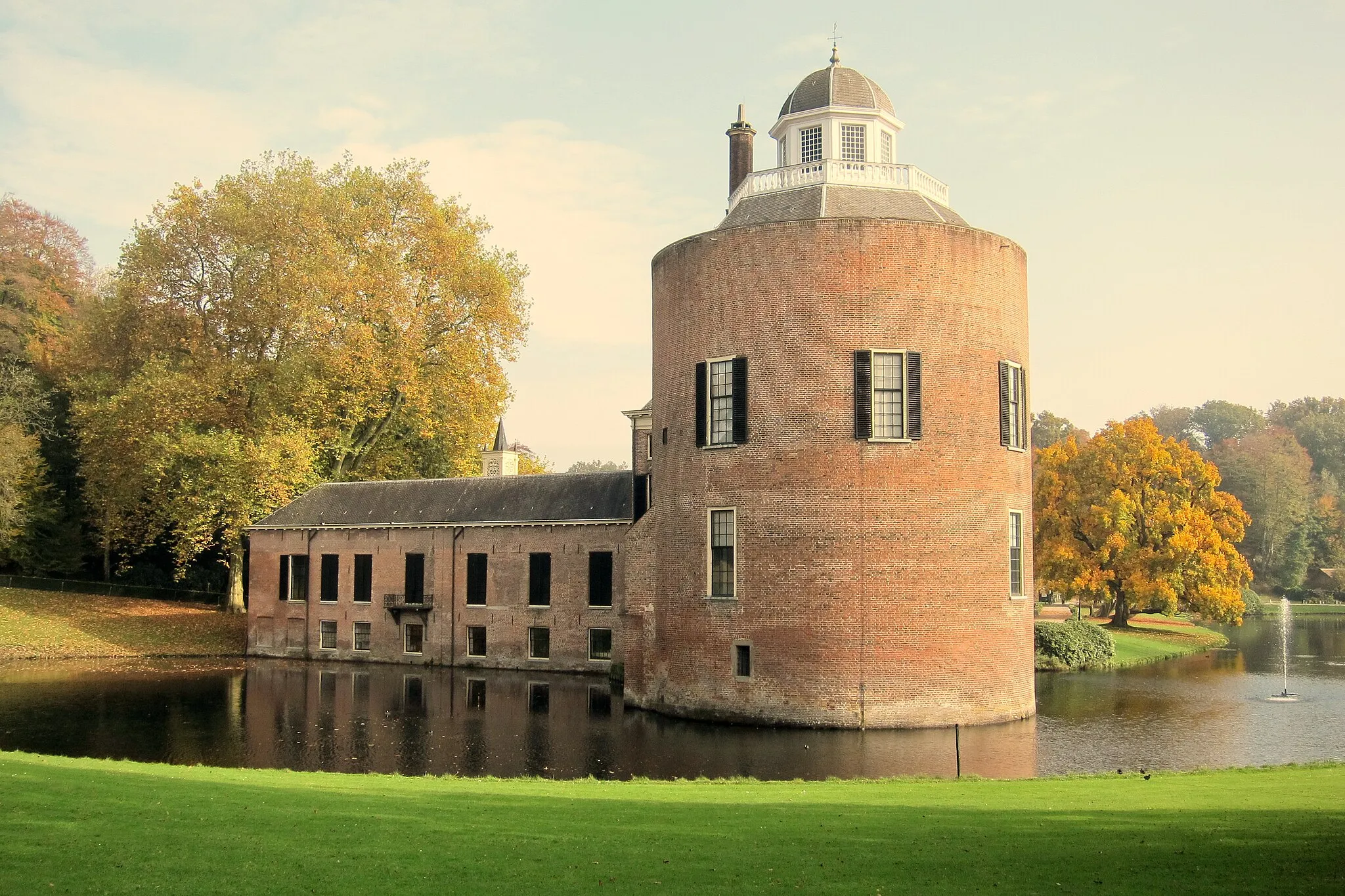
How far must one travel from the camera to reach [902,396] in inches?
890

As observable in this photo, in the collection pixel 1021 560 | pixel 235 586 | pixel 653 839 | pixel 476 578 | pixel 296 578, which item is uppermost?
pixel 1021 560

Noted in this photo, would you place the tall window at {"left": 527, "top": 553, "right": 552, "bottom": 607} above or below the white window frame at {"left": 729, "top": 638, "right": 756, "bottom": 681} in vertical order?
above

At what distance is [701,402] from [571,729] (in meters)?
7.05

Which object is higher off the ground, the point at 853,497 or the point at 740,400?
the point at 740,400

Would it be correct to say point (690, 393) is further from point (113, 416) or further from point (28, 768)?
point (113, 416)

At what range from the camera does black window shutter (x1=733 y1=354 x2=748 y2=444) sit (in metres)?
23.1

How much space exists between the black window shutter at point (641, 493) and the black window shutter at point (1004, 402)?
10728 millimetres

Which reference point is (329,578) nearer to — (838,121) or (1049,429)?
(838,121)

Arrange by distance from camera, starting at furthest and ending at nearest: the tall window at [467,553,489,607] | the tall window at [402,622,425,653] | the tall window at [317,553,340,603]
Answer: the tall window at [317,553,340,603], the tall window at [402,622,425,653], the tall window at [467,553,489,607]

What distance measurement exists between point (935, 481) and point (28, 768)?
1584 centimetres

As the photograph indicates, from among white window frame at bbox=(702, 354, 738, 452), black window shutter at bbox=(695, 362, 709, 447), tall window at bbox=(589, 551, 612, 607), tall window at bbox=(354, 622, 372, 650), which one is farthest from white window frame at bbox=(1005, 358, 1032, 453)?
tall window at bbox=(354, 622, 372, 650)

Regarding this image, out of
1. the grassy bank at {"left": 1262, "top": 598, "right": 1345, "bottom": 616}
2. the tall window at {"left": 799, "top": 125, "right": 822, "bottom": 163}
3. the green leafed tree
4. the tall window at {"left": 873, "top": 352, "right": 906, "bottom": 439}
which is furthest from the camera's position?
the green leafed tree

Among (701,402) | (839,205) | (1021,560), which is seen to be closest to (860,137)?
(839,205)

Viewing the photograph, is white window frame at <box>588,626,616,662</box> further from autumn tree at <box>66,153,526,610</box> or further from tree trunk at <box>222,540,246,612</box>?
tree trunk at <box>222,540,246,612</box>
